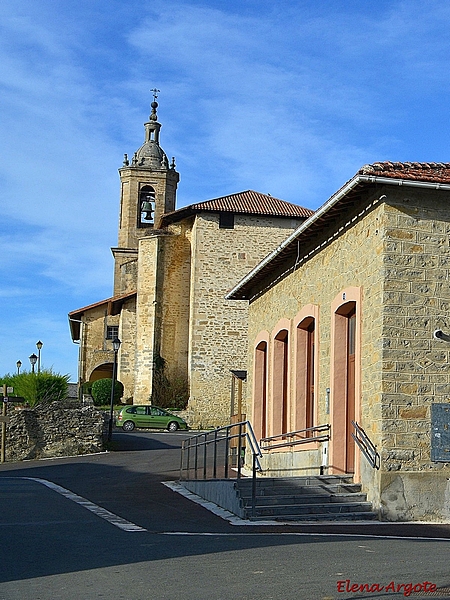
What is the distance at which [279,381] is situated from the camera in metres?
18.3

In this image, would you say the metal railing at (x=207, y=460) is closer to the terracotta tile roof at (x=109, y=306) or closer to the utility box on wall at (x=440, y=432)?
the utility box on wall at (x=440, y=432)

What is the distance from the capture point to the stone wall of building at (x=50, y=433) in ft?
88.8

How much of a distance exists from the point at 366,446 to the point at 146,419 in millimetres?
26625

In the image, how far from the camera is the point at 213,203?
149ft

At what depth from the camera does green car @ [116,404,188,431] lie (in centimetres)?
3747

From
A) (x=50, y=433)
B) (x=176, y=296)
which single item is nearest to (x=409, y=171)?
(x=50, y=433)

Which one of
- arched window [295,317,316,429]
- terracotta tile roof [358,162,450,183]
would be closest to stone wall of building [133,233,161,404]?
arched window [295,317,316,429]

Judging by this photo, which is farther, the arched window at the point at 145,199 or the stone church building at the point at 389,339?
the arched window at the point at 145,199

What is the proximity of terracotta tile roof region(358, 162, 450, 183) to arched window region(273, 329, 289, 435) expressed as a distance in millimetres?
6399

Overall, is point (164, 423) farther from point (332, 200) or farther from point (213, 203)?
point (332, 200)

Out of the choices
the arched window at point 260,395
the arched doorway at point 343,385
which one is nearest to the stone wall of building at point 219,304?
the arched window at point 260,395

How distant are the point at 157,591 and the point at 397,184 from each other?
7.21 m

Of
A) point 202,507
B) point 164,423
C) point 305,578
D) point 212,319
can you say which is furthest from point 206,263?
point 305,578

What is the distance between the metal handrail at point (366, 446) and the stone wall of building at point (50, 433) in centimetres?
1620
